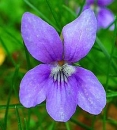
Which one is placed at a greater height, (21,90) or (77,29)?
(77,29)

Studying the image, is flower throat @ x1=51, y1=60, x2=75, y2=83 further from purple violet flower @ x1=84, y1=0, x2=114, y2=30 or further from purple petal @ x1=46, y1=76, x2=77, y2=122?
purple violet flower @ x1=84, y1=0, x2=114, y2=30

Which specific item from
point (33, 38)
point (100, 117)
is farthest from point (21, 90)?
point (100, 117)

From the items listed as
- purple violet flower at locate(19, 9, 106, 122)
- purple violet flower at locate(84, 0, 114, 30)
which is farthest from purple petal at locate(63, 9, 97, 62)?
purple violet flower at locate(84, 0, 114, 30)

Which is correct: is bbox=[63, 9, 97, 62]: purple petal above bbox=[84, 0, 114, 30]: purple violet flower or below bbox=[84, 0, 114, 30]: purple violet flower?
above

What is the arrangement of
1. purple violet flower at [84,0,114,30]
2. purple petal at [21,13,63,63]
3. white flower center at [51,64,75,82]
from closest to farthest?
1. purple petal at [21,13,63,63]
2. white flower center at [51,64,75,82]
3. purple violet flower at [84,0,114,30]

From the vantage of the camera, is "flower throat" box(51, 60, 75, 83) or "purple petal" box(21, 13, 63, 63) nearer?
"purple petal" box(21, 13, 63, 63)

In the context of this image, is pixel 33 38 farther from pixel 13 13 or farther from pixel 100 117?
pixel 13 13

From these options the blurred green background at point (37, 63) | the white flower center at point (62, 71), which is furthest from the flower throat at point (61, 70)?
the blurred green background at point (37, 63)
